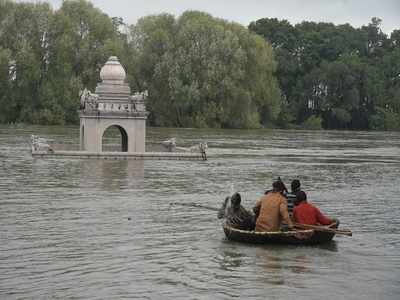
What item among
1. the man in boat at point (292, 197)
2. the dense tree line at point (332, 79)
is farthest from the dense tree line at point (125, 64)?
the man in boat at point (292, 197)

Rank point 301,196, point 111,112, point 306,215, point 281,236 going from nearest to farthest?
point 281,236
point 306,215
point 301,196
point 111,112

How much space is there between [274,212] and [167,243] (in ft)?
7.16

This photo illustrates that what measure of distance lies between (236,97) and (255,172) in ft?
164

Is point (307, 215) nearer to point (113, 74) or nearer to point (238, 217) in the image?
point (238, 217)

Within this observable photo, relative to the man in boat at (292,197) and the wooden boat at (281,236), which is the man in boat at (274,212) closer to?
the wooden boat at (281,236)

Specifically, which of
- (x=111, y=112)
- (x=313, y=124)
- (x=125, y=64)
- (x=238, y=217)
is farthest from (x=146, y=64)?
(x=238, y=217)

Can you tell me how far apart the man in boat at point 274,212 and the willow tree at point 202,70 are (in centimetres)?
6551

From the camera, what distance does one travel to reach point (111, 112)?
37594mm

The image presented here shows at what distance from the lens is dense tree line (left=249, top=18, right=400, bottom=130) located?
10744cm

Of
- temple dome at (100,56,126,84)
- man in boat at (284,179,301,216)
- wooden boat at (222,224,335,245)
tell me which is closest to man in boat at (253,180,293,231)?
wooden boat at (222,224,335,245)

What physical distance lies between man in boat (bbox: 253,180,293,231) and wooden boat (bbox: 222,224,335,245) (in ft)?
0.68

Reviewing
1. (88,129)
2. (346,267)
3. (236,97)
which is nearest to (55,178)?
(88,129)

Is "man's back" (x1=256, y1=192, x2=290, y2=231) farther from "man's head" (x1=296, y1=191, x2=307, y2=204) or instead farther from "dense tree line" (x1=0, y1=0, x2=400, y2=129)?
"dense tree line" (x1=0, y1=0, x2=400, y2=129)

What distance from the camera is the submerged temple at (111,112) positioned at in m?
37.5
